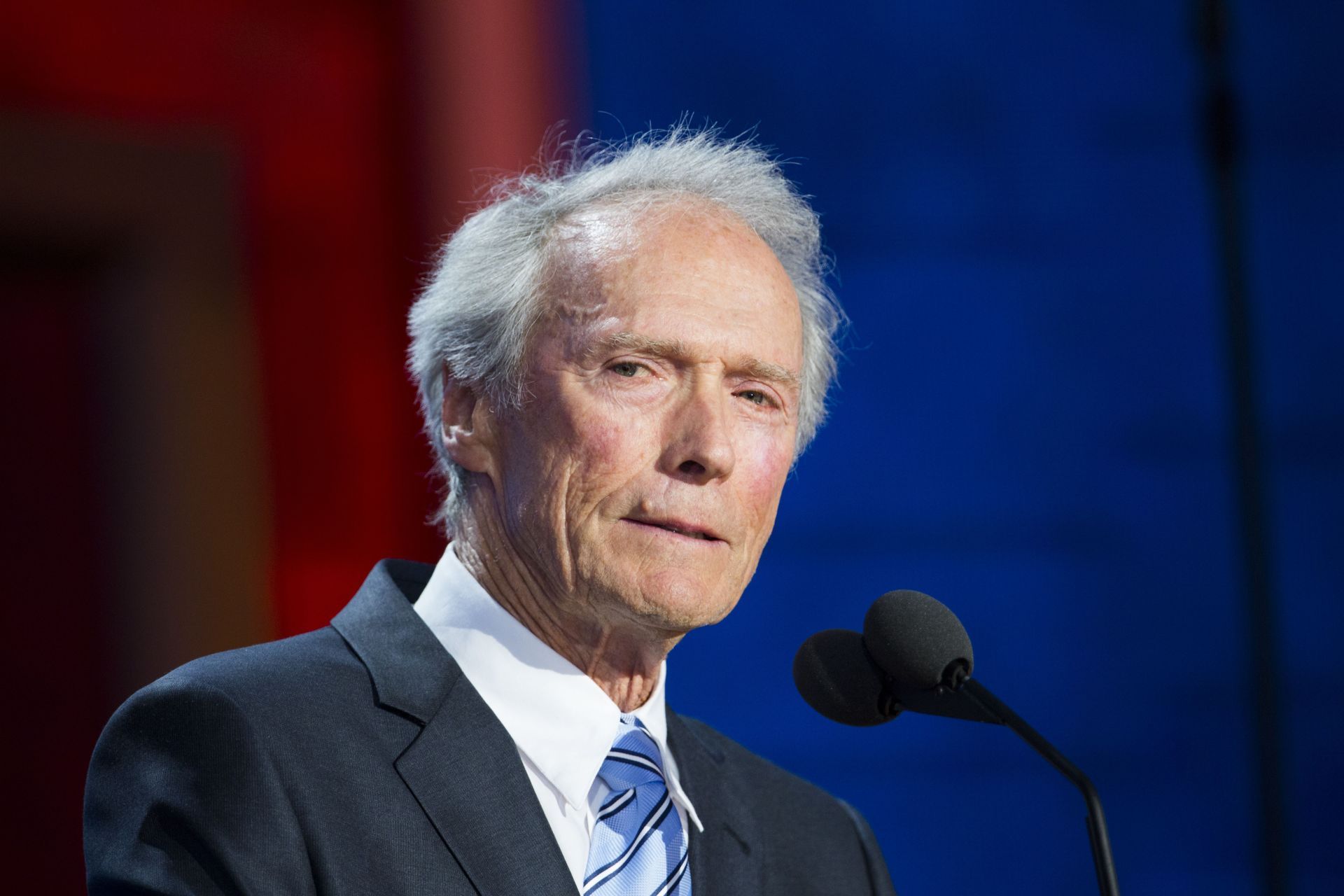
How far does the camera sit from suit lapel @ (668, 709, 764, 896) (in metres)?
1.93

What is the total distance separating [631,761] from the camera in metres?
1.88

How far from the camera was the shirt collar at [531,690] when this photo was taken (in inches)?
70.3

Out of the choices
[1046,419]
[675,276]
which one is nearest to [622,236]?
[675,276]

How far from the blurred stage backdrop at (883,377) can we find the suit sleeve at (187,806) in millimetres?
1508

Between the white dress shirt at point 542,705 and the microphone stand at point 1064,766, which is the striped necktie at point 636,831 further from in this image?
the microphone stand at point 1064,766

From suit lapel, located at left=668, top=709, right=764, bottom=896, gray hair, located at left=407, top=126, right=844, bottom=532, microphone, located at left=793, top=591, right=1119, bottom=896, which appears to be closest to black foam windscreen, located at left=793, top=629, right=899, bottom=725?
microphone, located at left=793, top=591, right=1119, bottom=896

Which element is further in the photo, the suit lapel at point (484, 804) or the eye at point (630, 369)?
the eye at point (630, 369)

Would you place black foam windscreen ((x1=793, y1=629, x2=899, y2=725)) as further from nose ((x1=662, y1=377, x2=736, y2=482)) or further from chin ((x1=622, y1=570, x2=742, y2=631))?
nose ((x1=662, y1=377, x2=736, y2=482))

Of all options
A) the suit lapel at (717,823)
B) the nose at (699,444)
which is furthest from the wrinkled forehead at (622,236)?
the suit lapel at (717,823)

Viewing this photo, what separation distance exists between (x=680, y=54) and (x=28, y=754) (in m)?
2.15

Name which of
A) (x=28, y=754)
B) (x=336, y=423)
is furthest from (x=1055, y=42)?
(x=28, y=754)

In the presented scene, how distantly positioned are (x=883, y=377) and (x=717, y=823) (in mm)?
1578

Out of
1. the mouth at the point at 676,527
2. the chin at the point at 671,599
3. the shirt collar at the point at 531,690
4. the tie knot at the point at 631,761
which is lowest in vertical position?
the tie knot at the point at 631,761

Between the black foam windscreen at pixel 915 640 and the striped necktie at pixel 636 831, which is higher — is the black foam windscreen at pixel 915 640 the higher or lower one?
the higher one
